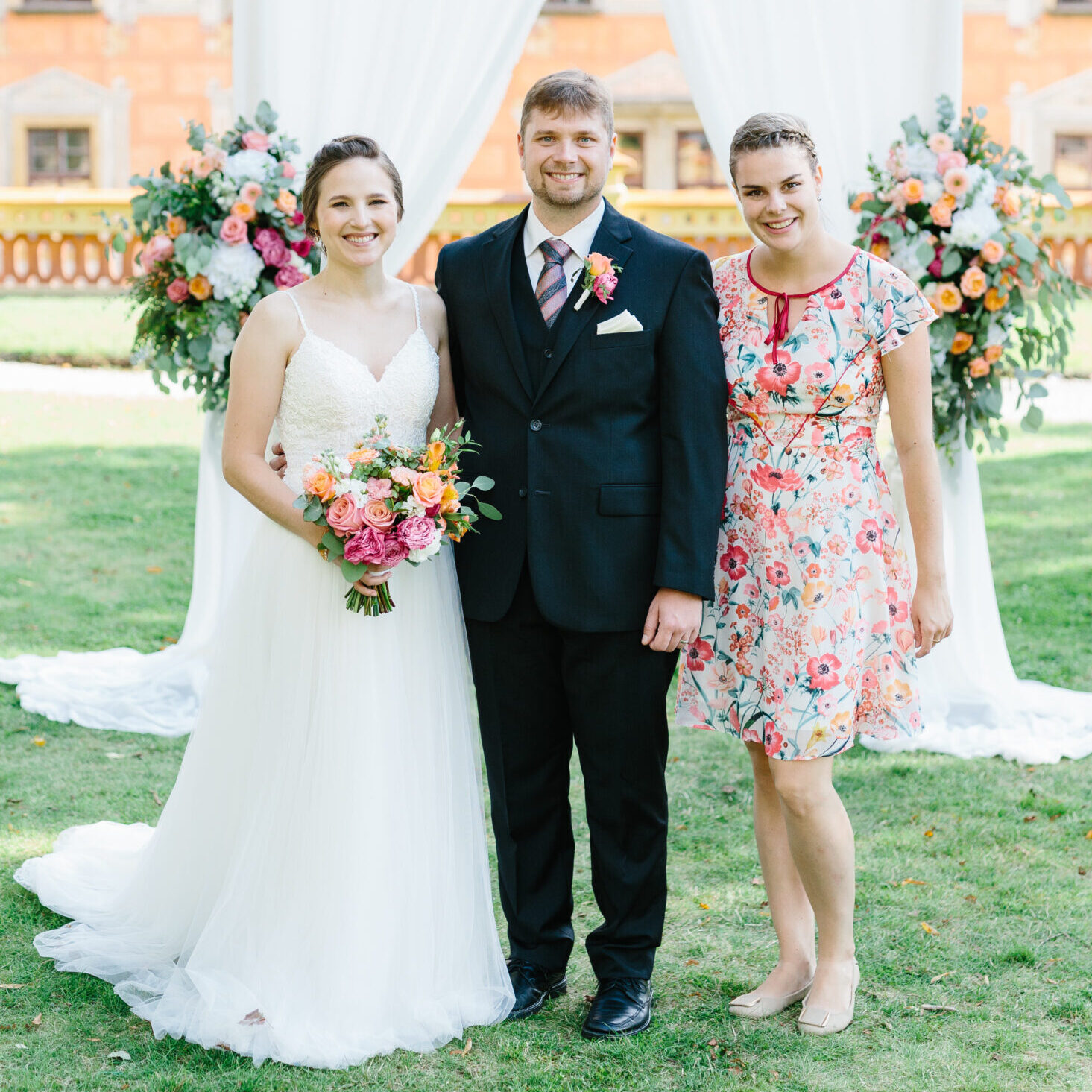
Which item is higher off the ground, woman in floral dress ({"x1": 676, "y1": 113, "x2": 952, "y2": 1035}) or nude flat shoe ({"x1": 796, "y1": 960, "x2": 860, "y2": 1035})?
woman in floral dress ({"x1": 676, "y1": 113, "x2": 952, "y2": 1035})

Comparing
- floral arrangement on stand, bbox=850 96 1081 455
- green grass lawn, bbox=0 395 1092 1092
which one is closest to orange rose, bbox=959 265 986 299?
floral arrangement on stand, bbox=850 96 1081 455

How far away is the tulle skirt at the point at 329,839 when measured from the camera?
3246 millimetres

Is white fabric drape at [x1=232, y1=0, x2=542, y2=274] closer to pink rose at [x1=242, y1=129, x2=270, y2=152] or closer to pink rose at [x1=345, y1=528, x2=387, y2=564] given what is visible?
pink rose at [x1=242, y1=129, x2=270, y2=152]

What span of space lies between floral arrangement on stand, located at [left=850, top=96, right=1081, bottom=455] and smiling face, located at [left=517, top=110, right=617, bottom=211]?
2137 millimetres

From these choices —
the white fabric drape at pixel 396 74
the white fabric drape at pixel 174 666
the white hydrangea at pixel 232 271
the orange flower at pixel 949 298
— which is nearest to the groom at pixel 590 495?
the white hydrangea at pixel 232 271

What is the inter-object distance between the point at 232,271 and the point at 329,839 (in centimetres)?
253

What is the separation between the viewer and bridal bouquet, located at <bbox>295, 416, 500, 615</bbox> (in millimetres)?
3023

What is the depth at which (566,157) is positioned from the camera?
304cm

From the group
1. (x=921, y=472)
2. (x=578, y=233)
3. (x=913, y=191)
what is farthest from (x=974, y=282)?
(x=578, y=233)

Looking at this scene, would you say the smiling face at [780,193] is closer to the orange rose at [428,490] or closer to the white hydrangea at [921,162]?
the orange rose at [428,490]

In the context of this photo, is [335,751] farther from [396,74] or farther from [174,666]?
[396,74]

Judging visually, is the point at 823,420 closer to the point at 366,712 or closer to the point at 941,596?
the point at 941,596

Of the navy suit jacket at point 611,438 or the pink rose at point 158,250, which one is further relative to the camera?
the pink rose at point 158,250

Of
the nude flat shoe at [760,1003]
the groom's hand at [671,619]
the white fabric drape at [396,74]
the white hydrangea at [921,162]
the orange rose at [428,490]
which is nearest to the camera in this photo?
the orange rose at [428,490]
